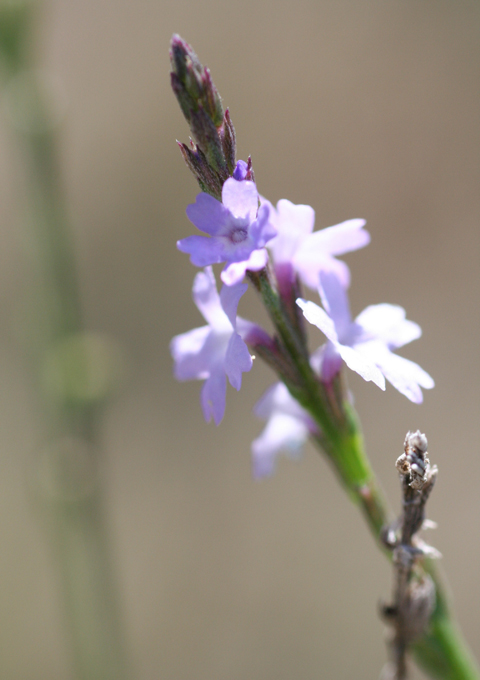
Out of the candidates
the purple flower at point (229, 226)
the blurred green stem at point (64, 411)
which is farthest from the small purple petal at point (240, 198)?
the blurred green stem at point (64, 411)

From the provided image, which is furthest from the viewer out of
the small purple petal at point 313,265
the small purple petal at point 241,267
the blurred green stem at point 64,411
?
the blurred green stem at point 64,411

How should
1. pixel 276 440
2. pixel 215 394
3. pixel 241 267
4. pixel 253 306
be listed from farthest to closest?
1. pixel 253 306
2. pixel 276 440
3. pixel 215 394
4. pixel 241 267

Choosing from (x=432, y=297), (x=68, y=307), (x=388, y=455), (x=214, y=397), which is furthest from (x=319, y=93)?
(x=214, y=397)

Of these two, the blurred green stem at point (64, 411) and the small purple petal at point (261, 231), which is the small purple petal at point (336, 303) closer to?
the small purple petal at point (261, 231)

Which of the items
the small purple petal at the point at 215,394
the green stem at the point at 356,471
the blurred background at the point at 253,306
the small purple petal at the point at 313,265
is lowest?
the green stem at the point at 356,471

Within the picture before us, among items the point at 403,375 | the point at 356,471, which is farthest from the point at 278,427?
the point at 403,375

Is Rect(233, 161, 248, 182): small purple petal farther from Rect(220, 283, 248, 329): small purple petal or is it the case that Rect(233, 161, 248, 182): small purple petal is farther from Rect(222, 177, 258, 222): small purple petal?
Rect(220, 283, 248, 329): small purple petal

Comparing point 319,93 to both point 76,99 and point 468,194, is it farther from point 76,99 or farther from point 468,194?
point 76,99

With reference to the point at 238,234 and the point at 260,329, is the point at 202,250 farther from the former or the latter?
the point at 260,329
